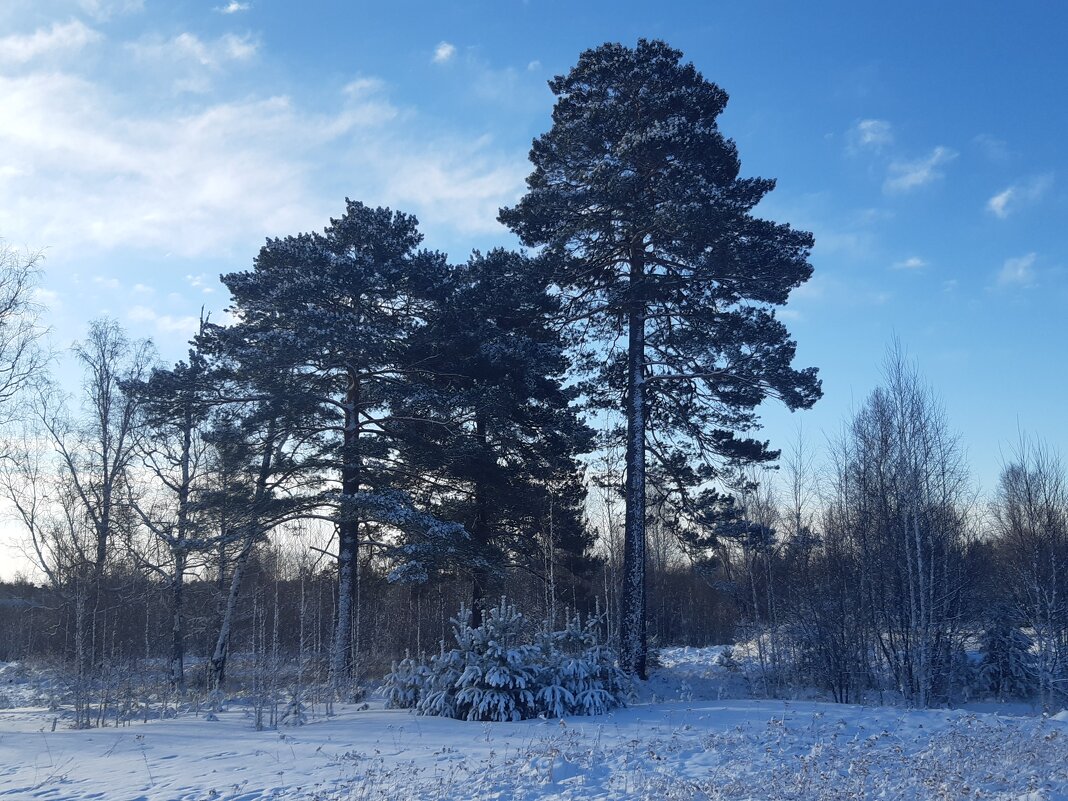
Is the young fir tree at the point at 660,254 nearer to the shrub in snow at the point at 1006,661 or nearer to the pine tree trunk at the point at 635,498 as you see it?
the pine tree trunk at the point at 635,498

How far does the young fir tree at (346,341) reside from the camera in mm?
18281

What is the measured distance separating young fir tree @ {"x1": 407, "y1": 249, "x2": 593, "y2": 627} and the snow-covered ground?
7286mm

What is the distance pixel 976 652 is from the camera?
947 inches

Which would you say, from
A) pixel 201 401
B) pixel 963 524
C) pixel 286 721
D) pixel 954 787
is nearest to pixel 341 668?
pixel 286 721

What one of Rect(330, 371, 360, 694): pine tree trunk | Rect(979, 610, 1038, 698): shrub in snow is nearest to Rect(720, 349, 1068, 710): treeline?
Rect(979, 610, 1038, 698): shrub in snow

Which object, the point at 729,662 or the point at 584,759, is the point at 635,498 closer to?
the point at 584,759

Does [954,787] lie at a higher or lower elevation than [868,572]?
lower

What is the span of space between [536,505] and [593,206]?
7919mm

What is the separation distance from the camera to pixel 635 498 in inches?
696

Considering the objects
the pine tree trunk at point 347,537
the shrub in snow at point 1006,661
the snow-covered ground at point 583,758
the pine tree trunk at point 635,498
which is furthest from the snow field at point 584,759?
the shrub in snow at point 1006,661

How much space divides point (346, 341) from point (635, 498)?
7787 mm

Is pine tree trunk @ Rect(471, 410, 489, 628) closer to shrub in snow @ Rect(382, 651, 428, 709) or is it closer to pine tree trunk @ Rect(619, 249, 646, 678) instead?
pine tree trunk @ Rect(619, 249, 646, 678)

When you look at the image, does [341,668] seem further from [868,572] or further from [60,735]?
[868,572]

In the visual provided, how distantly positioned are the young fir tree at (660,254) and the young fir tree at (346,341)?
3.39m
